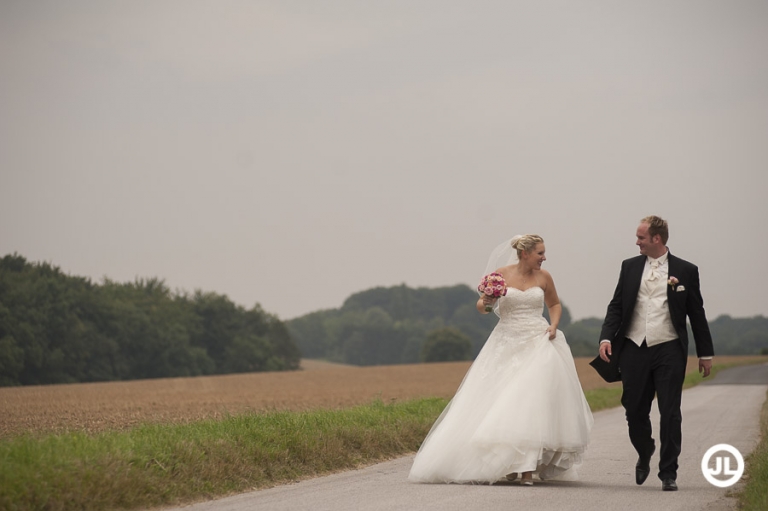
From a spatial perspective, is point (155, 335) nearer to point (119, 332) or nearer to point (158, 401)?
point (119, 332)

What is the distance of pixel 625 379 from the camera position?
9.38 metres

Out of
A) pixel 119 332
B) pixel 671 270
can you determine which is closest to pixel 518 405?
pixel 671 270

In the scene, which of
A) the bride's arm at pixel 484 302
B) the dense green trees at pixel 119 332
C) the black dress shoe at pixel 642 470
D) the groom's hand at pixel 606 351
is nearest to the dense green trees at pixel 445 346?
the dense green trees at pixel 119 332

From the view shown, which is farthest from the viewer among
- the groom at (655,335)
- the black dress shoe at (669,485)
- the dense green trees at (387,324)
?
the dense green trees at (387,324)

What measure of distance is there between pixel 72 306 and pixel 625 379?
7501 centimetres

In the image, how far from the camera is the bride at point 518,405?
9445 millimetres

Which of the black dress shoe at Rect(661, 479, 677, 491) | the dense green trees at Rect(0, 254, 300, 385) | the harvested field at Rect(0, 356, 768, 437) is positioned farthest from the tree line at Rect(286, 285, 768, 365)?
the black dress shoe at Rect(661, 479, 677, 491)

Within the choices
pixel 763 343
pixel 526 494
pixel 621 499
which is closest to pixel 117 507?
pixel 526 494

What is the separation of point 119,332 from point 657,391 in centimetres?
7644

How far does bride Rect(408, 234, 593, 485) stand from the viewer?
31.0ft

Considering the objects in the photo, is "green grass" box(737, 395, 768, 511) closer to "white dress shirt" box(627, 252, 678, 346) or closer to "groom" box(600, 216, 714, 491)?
"groom" box(600, 216, 714, 491)

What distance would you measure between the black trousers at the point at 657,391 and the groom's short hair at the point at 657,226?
101 centimetres

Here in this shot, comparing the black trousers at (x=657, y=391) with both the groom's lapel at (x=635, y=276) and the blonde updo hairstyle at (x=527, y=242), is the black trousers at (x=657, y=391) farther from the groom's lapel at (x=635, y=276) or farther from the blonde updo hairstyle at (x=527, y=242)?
the blonde updo hairstyle at (x=527, y=242)

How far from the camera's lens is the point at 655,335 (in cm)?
921
